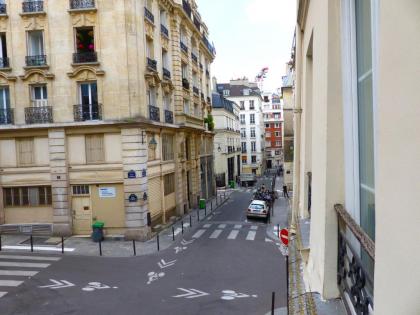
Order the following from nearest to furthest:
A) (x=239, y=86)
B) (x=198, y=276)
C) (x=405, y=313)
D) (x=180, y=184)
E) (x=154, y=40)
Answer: (x=405, y=313)
(x=198, y=276)
(x=154, y=40)
(x=180, y=184)
(x=239, y=86)

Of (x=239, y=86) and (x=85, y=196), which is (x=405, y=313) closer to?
(x=85, y=196)

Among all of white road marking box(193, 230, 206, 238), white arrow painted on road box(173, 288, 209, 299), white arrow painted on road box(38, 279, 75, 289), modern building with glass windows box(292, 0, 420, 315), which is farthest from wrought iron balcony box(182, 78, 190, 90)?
modern building with glass windows box(292, 0, 420, 315)

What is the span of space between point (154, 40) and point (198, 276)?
15661mm

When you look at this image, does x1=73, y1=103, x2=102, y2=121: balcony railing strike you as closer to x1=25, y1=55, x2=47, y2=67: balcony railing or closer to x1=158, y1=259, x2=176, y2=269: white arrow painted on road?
x1=25, y1=55, x2=47, y2=67: balcony railing

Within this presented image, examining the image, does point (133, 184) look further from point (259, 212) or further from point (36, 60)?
point (259, 212)

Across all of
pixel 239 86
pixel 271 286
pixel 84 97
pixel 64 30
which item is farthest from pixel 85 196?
pixel 239 86

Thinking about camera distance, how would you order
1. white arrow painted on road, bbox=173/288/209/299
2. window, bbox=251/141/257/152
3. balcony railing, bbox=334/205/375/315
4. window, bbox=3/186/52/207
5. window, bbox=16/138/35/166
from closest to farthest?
balcony railing, bbox=334/205/375/315, white arrow painted on road, bbox=173/288/209/299, window, bbox=16/138/35/166, window, bbox=3/186/52/207, window, bbox=251/141/257/152

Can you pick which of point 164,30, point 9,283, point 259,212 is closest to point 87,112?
point 164,30

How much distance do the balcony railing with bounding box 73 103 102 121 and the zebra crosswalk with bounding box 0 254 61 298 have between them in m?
7.47

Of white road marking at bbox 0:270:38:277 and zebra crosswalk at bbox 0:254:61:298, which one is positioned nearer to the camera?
zebra crosswalk at bbox 0:254:61:298

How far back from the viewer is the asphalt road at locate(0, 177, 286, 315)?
1164 cm

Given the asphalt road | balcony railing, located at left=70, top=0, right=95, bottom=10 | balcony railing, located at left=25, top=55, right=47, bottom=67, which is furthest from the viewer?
balcony railing, located at left=25, top=55, right=47, bottom=67

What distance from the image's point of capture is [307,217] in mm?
7539

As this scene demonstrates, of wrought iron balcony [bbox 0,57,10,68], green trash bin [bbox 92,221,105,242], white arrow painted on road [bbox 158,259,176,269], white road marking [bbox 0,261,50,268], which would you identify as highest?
wrought iron balcony [bbox 0,57,10,68]
